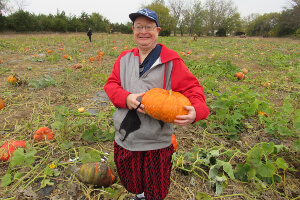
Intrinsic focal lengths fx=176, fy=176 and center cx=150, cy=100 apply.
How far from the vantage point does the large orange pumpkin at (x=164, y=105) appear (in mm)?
1284

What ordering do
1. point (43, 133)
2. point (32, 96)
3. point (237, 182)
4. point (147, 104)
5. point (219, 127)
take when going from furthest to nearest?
point (32, 96) → point (219, 127) → point (43, 133) → point (237, 182) → point (147, 104)

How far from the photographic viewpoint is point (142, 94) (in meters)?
1.36

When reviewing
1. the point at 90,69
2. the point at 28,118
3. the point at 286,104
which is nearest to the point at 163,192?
the point at 286,104

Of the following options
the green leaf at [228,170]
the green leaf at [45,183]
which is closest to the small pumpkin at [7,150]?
the green leaf at [45,183]

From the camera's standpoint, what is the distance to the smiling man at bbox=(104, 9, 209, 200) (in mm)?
1417

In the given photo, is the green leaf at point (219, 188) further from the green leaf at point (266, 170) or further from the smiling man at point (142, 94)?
the smiling man at point (142, 94)

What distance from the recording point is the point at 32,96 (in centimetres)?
381

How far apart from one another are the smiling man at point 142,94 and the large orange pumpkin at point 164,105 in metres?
0.07

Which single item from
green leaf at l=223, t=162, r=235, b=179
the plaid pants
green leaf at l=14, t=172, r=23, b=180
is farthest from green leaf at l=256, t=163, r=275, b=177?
green leaf at l=14, t=172, r=23, b=180

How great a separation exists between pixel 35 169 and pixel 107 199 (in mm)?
971

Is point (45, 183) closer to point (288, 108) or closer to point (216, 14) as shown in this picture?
point (288, 108)

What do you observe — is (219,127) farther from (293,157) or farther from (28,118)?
(28,118)

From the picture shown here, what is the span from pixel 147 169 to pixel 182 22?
55.9 m

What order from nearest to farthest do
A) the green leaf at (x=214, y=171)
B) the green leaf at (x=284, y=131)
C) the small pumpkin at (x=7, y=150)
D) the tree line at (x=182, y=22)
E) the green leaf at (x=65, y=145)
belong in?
the green leaf at (x=214, y=171)
the small pumpkin at (x=7, y=150)
the green leaf at (x=65, y=145)
the green leaf at (x=284, y=131)
the tree line at (x=182, y=22)
